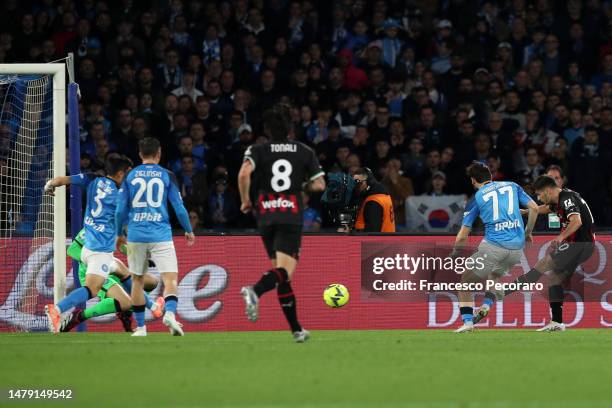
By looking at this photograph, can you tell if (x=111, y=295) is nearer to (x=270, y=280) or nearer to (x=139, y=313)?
(x=139, y=313)

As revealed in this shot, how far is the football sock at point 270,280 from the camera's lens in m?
10.4

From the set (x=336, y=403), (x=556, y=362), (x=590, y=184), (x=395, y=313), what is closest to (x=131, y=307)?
(x=395, y=313)

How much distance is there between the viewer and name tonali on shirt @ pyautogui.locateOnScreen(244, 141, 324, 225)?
34.8 ft

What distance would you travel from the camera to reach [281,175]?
1062 cm

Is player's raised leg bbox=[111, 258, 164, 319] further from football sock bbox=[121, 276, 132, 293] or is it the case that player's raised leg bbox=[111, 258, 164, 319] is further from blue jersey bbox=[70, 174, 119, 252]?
blue jersey bbox=[70, 174, 119, 252]

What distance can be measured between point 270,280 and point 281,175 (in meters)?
0.94

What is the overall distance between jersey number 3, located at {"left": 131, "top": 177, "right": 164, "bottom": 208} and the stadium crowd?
4962 millimetres

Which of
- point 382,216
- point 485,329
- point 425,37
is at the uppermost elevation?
point 425,37

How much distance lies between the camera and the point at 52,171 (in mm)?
14367

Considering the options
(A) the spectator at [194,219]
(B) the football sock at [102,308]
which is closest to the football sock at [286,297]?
(B) the football sock at [102,308]

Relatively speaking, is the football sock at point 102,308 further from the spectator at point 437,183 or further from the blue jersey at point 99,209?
the spectator at point 437,183

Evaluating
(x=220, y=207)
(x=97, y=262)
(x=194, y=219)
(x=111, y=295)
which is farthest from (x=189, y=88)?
(x=97, y=262)

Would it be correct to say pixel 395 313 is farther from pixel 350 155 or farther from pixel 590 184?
pixel 590 184

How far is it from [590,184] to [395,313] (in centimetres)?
428
